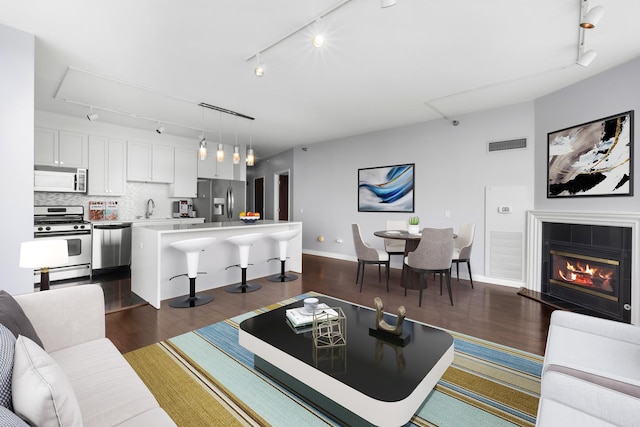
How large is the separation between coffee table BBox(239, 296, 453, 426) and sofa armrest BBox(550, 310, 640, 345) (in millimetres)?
751

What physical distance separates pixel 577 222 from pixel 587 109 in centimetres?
136

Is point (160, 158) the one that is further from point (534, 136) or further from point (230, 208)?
point (534, 136)

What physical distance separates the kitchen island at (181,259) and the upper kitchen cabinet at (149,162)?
228 centimetres

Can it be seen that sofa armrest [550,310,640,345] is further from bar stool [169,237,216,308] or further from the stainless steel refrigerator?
the stainless steel refrigerator

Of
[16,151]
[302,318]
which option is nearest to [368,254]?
[302,318]

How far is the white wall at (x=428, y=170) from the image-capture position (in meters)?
4.52

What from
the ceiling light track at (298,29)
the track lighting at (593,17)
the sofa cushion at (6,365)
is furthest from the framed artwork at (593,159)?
the sofa cushion at (6,365)

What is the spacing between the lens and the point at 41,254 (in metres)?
1.98

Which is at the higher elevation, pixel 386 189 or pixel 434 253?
pixel 386 189

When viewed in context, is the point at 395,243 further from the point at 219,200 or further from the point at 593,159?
the point at 219,200

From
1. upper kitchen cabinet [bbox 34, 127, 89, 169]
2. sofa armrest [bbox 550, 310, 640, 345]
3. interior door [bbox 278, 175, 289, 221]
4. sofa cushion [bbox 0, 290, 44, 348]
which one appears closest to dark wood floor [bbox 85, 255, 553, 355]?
sofa armrest [bbox 550, 310, 640, 345]

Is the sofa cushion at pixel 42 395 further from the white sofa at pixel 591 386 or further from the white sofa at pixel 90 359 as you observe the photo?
the white sofa at pixel 591 386

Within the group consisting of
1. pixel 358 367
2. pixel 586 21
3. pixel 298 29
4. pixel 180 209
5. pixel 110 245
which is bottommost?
pixel 358 367

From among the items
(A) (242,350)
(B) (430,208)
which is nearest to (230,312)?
(A) (242,350)
